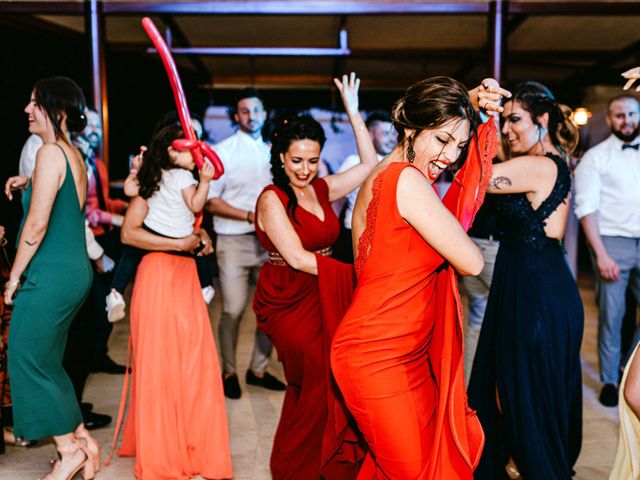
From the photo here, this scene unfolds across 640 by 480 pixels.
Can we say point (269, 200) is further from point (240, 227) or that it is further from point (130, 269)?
point (240, 227)

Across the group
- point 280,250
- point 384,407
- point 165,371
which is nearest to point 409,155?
point 384,407

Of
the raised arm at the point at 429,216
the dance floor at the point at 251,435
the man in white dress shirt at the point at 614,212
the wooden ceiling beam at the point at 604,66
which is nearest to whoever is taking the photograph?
the raised arm at the point at 429,216

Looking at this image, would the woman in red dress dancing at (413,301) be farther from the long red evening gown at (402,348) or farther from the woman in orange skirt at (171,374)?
the woman in orange skirt at (171,374)

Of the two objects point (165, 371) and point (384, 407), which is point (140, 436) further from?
point (384, 407)

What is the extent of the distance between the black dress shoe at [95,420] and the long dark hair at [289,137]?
1.49 m

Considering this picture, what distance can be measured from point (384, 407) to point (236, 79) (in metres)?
7.43

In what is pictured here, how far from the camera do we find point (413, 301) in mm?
1636

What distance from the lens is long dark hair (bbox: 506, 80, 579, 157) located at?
2.52 metres

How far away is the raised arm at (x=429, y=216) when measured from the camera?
155 centimetres

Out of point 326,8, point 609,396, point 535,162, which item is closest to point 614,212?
point 609,396

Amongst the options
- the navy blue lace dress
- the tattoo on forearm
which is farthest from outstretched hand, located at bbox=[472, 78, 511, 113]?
the navy blue lace dress

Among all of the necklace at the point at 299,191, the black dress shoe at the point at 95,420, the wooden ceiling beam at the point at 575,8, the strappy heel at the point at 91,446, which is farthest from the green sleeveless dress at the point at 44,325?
the wooden ceiling beam at the point at 575,8

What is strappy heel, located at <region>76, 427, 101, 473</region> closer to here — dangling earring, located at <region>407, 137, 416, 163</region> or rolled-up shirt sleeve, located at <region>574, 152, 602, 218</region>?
dangling earring, located at <region>407, 137, 416, 163</region>

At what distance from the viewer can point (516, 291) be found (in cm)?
→ 244
